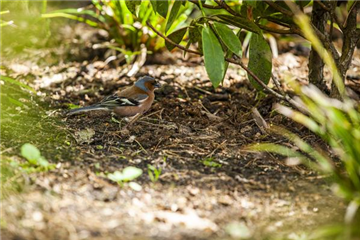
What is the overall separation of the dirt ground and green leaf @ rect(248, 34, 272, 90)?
19.8 inches

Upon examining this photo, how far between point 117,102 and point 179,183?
1.53m

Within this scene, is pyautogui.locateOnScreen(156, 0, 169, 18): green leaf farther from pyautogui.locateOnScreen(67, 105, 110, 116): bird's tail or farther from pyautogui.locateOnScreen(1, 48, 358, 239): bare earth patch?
pyautogui.locateOnScreen(67, 105, 110, 116): bird's tail

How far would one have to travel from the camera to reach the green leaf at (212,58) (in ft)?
11.4

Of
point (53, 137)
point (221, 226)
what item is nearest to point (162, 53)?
point (53, 137)

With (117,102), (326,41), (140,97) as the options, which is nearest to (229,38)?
(326,41)

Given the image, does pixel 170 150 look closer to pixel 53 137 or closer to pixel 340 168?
pixel 53 137

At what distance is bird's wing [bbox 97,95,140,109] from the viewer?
459 centimetres

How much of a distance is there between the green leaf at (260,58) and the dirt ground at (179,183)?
50 centimetres

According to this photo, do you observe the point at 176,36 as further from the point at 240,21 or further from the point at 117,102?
→ the point at 117,102

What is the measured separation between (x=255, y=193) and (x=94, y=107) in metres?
1.84

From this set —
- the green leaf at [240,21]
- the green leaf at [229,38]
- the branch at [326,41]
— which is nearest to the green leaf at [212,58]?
the green leaf at [229,38]

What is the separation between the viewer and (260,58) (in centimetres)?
403

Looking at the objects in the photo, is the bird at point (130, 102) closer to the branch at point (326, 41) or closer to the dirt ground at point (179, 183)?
the dirt ground at point (179, 183)

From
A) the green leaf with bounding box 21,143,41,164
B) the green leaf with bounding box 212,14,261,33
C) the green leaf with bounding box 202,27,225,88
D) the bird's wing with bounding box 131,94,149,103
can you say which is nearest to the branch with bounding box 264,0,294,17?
the green leaf with bounding box 212,14,261,33
